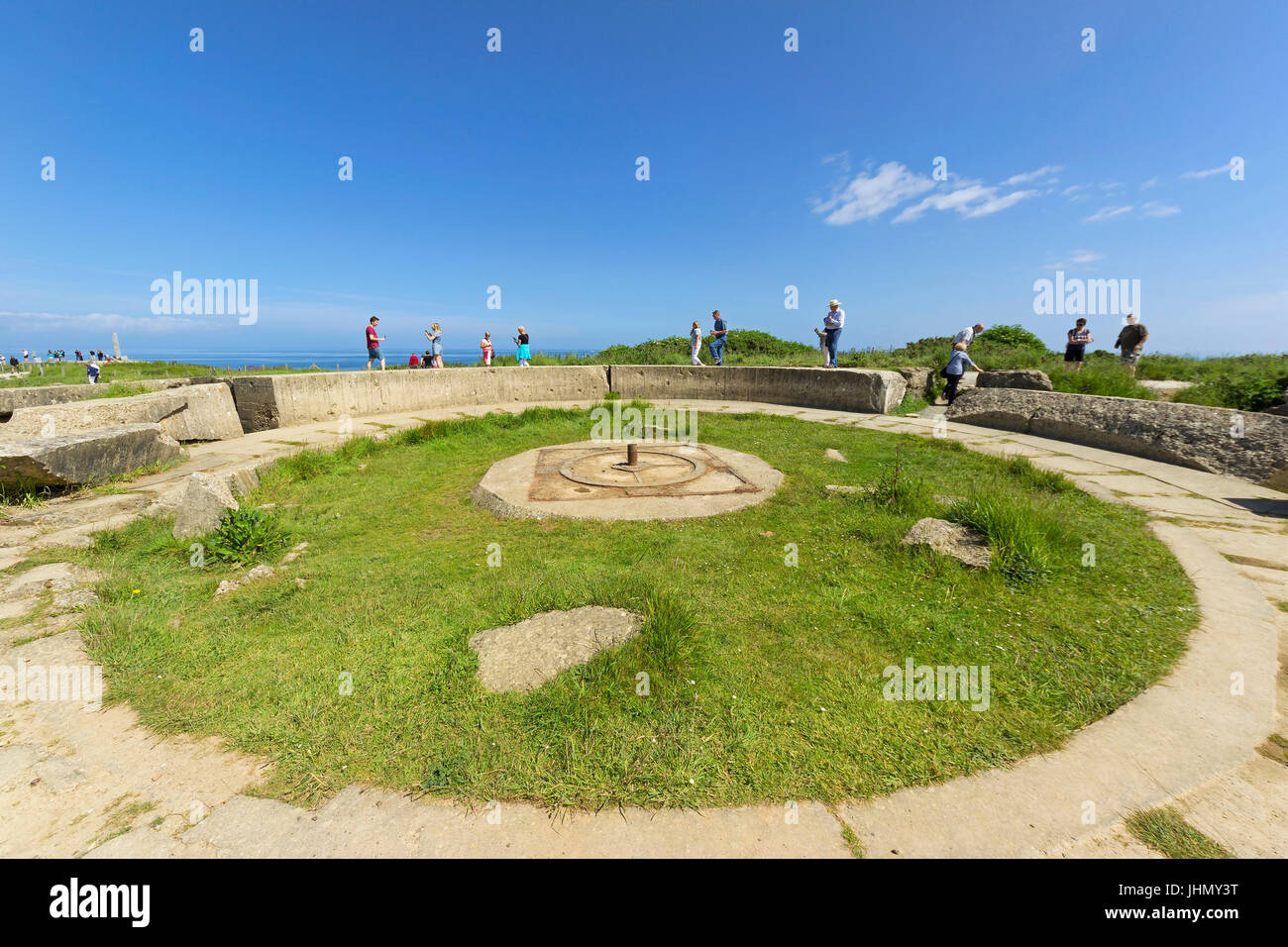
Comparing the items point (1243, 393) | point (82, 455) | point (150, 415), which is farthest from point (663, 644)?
point (1243, 393)

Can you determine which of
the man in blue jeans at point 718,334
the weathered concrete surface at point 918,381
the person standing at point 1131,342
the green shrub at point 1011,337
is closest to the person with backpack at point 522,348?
the man in blue jeans at point 718,334

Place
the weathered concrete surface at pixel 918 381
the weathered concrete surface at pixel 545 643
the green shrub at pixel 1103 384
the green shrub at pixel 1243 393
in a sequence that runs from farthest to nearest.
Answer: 1. the weathered concrete surface at pixel 918 381
2. the green shrub at pixel 1103 384
3. the green shrub at pixel 1243 393
4. the weathered concrete surface at pixel 545 643

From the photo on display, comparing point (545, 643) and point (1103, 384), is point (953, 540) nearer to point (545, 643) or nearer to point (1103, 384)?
point (545, 643)

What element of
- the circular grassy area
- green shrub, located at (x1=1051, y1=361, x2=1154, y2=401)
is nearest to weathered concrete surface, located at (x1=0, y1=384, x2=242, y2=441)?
the circular grassy area

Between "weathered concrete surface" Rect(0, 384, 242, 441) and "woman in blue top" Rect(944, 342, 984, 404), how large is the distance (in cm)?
1304

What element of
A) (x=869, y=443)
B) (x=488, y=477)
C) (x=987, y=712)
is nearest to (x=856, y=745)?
(x=987, y=712)

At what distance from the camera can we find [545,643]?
2.55 metres

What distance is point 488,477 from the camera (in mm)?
5664

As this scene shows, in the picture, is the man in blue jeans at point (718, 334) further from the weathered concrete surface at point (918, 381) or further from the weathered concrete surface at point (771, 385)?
the weathered concrete surface at point (918, 381)

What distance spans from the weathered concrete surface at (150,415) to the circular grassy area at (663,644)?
2897 mm

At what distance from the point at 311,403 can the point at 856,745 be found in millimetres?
9977

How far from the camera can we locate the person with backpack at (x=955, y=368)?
10.3 metres

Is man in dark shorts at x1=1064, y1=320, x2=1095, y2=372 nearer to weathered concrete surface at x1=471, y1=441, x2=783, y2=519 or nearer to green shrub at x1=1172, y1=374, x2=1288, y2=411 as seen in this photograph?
green shrub at x1=1172, y1=374, x2=1288, y2=411

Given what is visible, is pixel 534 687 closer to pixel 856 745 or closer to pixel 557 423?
pixel 856 745
